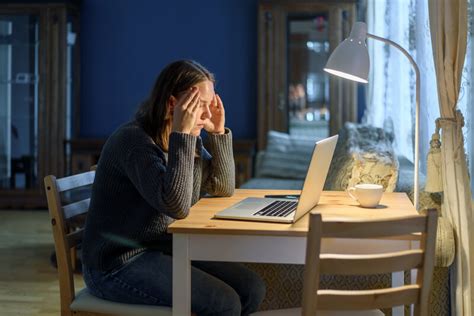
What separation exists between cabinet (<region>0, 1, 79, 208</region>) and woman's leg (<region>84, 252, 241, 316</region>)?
14.7 feet

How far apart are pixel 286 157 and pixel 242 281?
3.30 meters

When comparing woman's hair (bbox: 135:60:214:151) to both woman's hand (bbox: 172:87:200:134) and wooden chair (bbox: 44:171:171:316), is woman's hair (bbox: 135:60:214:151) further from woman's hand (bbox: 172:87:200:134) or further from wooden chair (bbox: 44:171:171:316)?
wooden chair (bbox: 44:171:171:316)

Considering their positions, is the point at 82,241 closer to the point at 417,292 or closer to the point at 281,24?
the point at 417,292

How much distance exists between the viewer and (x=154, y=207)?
210cm

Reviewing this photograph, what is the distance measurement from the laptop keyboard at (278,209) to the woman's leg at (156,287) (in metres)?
0.25

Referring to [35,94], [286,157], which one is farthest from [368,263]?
[35,94]

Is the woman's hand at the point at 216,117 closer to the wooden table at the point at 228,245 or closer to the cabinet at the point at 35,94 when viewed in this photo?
the wooden table at the point at 228,245

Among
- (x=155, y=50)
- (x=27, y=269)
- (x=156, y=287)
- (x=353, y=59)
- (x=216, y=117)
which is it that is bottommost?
(x=27, y=269)

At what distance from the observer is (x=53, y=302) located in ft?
11.9

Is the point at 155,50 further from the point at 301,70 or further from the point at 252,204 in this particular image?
the point at 252,204

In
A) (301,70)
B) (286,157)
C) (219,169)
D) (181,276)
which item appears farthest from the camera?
(301,70)

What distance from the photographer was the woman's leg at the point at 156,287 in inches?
79.3

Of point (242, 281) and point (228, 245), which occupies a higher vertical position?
point (228, 245)

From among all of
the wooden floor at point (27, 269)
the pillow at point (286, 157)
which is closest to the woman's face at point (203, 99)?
the wooden floor at point (27, 269)
